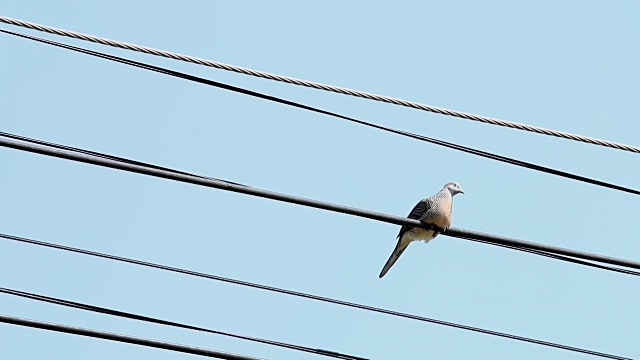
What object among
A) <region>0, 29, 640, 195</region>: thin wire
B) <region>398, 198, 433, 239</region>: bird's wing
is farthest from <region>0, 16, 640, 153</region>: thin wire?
<region>398, 198, 433, 239</region>: bird's wing

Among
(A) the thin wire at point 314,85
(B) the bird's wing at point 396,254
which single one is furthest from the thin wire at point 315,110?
(B) the bird's wing at point 396,254

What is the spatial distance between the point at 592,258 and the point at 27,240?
129 inches

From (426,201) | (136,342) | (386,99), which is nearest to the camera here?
(136,342)

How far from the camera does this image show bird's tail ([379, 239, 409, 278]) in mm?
12391

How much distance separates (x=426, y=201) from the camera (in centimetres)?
1178

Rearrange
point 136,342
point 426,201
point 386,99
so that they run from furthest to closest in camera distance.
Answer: point 426,201
point 386,99
point 136,342

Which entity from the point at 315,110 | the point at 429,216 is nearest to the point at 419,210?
the point at 429,216

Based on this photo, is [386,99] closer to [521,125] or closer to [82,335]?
[521,125]

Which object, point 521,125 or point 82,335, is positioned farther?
point 521,125

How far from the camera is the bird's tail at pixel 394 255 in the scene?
488 inches

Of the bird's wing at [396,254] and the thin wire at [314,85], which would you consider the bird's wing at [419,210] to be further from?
the thin wire at [314,85]

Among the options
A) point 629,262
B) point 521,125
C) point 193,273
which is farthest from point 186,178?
point 629,262

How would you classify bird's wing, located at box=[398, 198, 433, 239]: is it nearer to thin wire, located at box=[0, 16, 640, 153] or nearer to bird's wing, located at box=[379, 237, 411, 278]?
bird's wing, located at box=[379, 237, 411, 278]

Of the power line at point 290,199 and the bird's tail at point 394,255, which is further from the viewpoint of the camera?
the bird's tail at point 394,255
